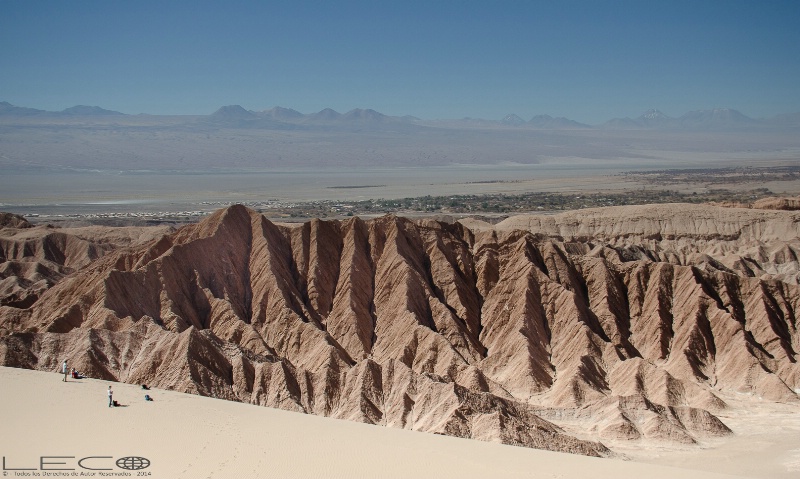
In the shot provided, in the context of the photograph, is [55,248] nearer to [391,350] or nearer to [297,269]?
[297,269]

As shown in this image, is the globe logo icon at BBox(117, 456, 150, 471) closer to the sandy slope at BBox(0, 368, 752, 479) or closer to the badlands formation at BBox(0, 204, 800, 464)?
the sandy slope at BBox(0, 368, 752, 479)

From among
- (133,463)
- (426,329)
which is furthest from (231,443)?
(426,329)

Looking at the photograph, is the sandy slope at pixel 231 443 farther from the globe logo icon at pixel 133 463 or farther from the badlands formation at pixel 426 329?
the badlands formation at pixel 426 329

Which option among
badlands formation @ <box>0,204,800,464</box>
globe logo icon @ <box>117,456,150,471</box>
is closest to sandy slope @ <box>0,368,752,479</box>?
globe logo icon @ <box>117,456,150,471</box>

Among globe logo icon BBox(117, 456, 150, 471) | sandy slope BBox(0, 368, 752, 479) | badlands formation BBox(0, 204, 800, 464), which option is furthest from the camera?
badlands formation BBox(0, 204, 800, 464)

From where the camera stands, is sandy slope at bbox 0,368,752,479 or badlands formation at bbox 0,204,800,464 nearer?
sandy slope at bbox 0,368,752,479

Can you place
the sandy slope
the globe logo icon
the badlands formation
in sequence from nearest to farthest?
the globe logo icon < the sandy slope < the badlands formation
